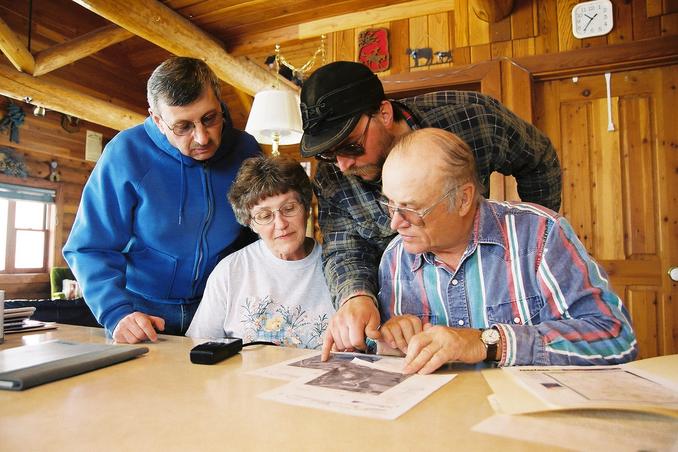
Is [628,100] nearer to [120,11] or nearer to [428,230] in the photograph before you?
[428,230]

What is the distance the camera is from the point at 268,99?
318 cm

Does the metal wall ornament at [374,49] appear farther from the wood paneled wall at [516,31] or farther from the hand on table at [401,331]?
the hand on table at [401,331]

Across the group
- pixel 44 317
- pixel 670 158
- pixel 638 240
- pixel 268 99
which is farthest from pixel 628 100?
pixel 44 317

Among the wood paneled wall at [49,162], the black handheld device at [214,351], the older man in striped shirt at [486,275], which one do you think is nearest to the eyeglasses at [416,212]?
the older man in striped shirt at [486,275]

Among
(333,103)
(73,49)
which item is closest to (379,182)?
(333,103)

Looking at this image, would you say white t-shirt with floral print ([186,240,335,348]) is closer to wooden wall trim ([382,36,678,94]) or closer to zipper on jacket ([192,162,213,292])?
zipper on jacket ([192,162,213,292])

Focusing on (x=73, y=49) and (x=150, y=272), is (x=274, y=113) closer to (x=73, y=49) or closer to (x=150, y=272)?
(x=150, y=272)

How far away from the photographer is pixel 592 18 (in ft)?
10.3

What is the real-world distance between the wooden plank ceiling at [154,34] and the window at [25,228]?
1595 mm

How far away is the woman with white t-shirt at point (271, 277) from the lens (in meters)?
1.63

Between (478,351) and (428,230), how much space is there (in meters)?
0.35

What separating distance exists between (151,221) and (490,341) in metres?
1.20

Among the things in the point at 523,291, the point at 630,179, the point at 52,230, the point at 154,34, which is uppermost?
the point at 154,34

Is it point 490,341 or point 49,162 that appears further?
point 49,162
